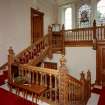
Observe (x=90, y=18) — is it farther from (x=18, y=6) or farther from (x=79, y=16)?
(x=18, y=6)

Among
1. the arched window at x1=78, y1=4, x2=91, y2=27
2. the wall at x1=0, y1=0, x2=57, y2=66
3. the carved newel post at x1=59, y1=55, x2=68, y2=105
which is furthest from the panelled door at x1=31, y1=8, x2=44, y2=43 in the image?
the carved newel post at x1=59, y1=55, x2=68, y2=105

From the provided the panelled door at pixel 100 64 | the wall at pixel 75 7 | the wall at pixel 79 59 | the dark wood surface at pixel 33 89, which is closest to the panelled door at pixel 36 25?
the wall at pixel 79 59

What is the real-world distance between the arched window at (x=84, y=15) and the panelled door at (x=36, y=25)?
230 cm

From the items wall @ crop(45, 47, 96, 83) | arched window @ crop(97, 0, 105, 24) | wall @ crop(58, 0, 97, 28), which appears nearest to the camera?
wall @ crop(45, 47, 96, 83)

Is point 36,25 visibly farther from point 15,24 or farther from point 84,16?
point 84,16

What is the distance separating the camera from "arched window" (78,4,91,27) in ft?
29.3

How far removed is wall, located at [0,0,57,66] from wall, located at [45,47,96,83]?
1595 millimetres

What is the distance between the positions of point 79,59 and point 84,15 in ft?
10.8

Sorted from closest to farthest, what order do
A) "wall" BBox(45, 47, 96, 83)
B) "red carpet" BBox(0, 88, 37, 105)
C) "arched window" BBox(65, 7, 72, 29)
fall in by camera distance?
"red carpet" BBox(0, 88, 37, 105) → "wall" BBox(45, 47, 96, 83) → "arched window" BBox(65, 7, 72, 29)

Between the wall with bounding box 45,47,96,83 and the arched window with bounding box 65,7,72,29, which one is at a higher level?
the arched window with bounding box 65,7,72,29

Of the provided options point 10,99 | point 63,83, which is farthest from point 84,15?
point 10,99

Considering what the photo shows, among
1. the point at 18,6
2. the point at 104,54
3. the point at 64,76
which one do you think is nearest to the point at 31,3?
the point at 18,6

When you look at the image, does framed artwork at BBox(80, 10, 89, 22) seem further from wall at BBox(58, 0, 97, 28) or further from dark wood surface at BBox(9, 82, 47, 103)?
dark wood surface at BBox(9, 82, 47, 103)

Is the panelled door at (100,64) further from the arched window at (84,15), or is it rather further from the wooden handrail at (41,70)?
the wooden handrail at (41,70)
